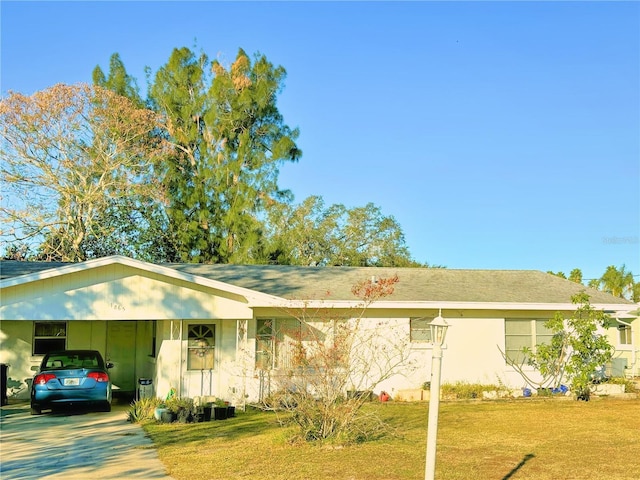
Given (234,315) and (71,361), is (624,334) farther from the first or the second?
(71,361)

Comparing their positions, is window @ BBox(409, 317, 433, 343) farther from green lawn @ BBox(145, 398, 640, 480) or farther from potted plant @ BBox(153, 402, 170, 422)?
potted plant @ BBox(153, 402, 170, 422)

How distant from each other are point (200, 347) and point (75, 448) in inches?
260

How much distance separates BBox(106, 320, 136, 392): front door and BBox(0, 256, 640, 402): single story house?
0.10 ft

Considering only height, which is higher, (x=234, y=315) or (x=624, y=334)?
(x=234, y=315)

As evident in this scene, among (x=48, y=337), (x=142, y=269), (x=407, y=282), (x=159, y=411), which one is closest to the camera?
(x=159, y=411)

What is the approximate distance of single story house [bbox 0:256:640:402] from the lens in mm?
16312

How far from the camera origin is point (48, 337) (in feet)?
66.8

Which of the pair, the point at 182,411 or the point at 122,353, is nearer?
the point at 182,411

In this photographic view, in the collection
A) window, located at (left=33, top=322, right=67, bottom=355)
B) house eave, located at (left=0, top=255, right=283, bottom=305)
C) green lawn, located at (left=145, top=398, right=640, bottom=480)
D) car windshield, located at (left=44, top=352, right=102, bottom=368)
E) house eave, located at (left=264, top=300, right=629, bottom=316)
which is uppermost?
house eave, located at (left=0, top=255, right=283, bottom=305)

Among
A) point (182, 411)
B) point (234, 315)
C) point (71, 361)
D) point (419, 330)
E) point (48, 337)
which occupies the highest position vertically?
point (234, 315)

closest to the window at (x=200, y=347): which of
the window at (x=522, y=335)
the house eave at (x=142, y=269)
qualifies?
the house eave at (x=142, y=269)

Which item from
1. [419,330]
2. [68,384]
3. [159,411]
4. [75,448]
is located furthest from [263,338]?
[75,448]

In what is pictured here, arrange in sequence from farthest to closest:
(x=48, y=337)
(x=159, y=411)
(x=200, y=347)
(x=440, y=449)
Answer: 1. (x=48, y=337)
2. (x=200, y=347)
3. (x=159, y=411)
4. (x=440, y=449)

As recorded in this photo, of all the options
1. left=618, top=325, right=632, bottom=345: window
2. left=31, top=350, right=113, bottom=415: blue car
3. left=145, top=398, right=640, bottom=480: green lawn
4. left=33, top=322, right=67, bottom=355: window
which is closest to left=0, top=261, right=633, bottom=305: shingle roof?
left=33, top=322, right=67, bottom=355: window
